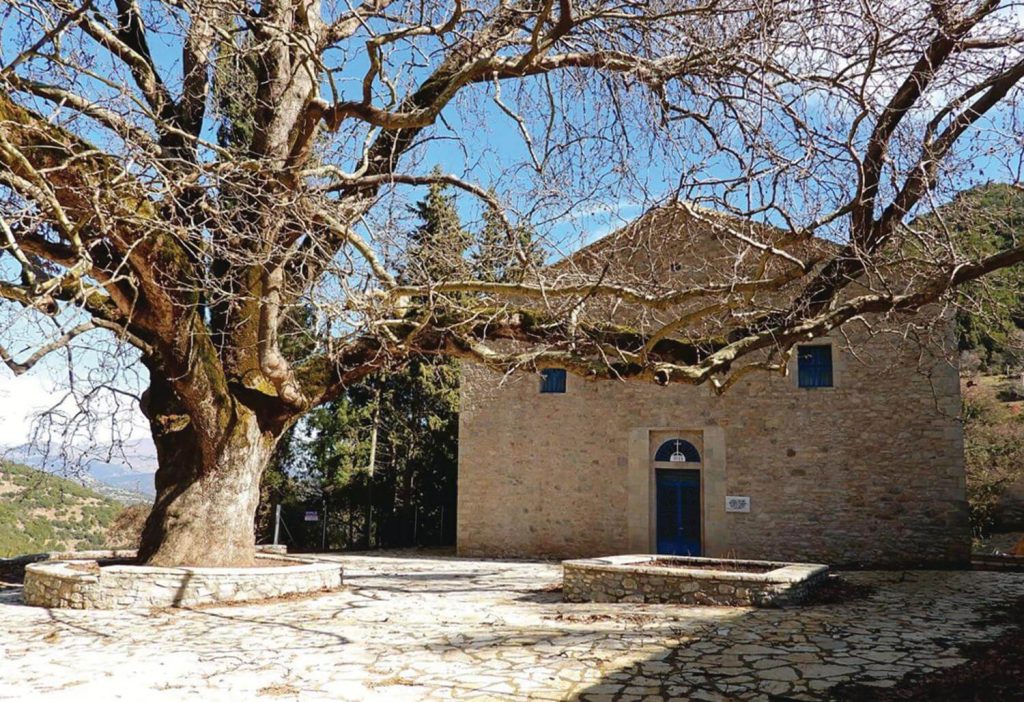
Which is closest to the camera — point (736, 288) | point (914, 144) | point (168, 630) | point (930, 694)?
point (930, 694)

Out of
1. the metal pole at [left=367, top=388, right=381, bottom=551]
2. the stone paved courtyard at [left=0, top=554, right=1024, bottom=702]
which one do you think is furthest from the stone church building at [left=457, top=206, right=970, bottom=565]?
the stone paved courtyard at [left=0, top=554, right=1024, bottom=702]

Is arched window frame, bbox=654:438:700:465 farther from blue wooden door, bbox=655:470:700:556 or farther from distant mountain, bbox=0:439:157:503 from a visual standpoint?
distant mountain, bbox=0:439:157:503

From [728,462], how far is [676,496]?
1.27 m

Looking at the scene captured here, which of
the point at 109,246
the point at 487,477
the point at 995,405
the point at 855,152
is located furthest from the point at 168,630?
the point at 995,405

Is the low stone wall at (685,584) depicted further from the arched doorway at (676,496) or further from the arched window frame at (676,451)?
the arched window frame at (676,451)

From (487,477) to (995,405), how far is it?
53.1 feet

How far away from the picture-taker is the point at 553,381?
16.9m

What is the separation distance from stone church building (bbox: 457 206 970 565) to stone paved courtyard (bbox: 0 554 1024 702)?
4.40 metres

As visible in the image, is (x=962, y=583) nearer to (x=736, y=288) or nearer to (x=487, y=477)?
(x=736, y=288)

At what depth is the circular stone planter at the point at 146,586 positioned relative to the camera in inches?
326

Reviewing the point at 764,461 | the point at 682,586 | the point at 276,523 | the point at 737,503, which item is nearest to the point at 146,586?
the point at 682,586

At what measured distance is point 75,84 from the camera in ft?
21.8

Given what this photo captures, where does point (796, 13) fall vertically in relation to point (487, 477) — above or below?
above

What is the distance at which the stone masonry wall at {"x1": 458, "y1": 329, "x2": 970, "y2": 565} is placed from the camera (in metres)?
14.0
